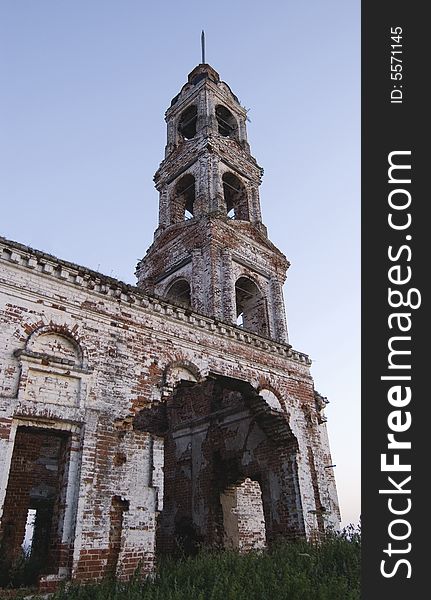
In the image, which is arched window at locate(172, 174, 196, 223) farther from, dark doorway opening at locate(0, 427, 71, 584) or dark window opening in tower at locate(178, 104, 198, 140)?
dark doorway opening at locate(0, 427, 71, 584)

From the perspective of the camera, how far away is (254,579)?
22.3 feet

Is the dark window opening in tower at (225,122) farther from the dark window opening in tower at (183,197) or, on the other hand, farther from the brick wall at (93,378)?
the brick wall at (93,378)

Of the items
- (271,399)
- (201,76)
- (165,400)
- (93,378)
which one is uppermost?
(201,76)

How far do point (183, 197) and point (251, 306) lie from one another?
6299 mm

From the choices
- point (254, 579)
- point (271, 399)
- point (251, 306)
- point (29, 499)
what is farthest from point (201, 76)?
point (254, 579)

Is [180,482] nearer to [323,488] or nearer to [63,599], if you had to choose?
[323,488]

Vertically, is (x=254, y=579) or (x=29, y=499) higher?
(x=29, y=499)

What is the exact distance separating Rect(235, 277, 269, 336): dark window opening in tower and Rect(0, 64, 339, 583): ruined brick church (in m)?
0.08

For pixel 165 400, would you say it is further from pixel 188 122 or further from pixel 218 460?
pixel 188 122

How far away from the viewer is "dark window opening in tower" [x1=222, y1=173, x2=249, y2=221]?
1997 cm

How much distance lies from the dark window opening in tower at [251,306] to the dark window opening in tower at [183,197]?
438cm

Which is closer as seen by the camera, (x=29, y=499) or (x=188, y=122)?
(x=29, y=499)

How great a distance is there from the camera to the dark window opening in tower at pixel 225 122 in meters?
22.7
